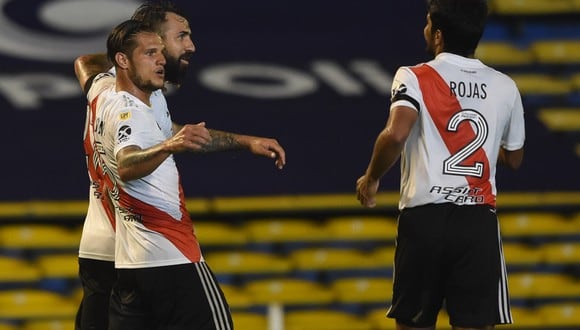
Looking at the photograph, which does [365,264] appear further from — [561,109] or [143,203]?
[143,203]

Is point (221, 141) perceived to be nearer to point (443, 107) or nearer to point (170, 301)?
point (170, 301)

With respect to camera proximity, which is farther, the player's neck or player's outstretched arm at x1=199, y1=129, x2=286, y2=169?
Answer: the player's neck

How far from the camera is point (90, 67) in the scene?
4.95 meters

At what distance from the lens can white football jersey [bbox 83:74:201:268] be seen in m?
4.23

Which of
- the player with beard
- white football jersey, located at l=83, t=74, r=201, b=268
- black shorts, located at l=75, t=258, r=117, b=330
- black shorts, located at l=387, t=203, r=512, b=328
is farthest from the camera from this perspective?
black shorts, located at l=75, t=258, r=117, b=330

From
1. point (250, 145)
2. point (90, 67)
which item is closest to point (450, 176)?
point (250, 145)

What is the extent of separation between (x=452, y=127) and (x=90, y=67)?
144 centimetres

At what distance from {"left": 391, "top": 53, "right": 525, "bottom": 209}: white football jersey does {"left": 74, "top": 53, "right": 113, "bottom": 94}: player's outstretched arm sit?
1.19m

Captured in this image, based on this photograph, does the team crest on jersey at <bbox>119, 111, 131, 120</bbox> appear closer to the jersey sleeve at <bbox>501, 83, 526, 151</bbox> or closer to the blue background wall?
the jersey sleeve at <bbox>501, 83, 526, 151</bbox>

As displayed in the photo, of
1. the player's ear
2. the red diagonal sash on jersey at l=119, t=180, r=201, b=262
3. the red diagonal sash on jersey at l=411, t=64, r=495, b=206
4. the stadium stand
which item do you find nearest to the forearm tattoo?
the red diagonal sash on jersey at l=119, t=180, r=201, b=262

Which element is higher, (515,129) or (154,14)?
(154,14)

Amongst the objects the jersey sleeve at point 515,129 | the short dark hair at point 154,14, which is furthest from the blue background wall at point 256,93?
the jersey sleeve at point 515,129

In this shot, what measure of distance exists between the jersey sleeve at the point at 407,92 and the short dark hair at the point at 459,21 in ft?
0.61

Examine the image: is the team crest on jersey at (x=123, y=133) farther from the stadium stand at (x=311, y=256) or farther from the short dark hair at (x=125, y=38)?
the stadium stand at (x=311, y=256)
